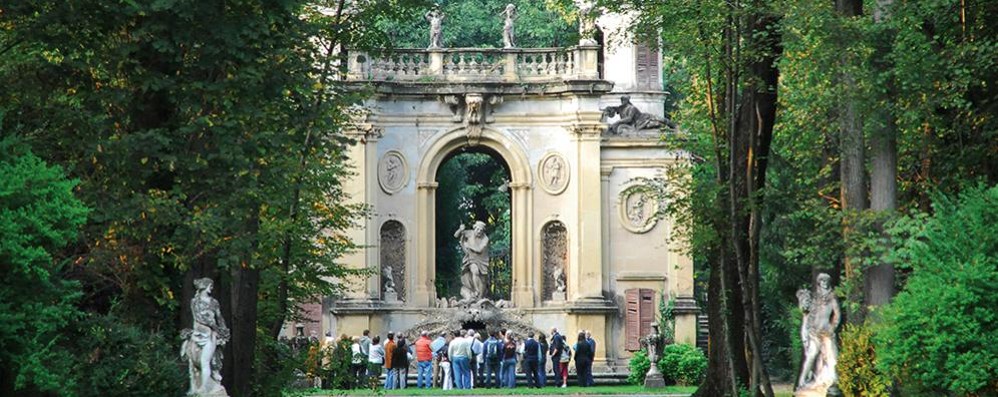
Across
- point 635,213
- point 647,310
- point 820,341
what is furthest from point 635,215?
point 820,341

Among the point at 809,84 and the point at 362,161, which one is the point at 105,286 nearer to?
the point at 809,84

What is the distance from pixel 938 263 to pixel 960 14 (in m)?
4.22

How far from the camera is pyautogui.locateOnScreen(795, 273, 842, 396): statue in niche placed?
2384 centimetres

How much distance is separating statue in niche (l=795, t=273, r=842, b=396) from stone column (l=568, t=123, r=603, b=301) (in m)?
20.8

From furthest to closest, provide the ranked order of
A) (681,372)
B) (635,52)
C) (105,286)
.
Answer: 1. (635,52)
2. (681,372)
3. (105,286)

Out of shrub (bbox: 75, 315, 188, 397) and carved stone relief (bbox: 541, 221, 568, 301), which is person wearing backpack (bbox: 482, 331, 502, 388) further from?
shrub (bbox: 75, 315, 188, 397)

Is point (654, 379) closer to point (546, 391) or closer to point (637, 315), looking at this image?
point (546, 391)

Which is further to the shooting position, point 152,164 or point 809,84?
point 809,84

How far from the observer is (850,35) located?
891 inches

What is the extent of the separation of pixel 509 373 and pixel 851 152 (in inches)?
700

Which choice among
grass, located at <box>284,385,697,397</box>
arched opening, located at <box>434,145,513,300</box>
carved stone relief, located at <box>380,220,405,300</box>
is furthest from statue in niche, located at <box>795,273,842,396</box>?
arched opening, located at <box>434,145,513,300</box>

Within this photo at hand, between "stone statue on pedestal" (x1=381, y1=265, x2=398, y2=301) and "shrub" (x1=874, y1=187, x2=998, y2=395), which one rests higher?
"stone statue on pedestal" (x1=381, y1=265, x2=398, y2=301)

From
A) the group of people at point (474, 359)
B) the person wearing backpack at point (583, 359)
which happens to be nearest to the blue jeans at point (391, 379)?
the group of people at point (474, 359)

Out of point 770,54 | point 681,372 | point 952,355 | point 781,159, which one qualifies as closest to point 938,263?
point 952,355
